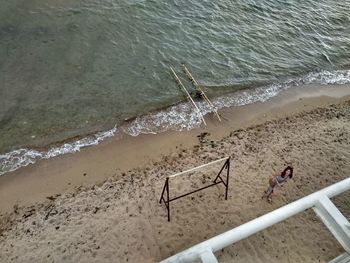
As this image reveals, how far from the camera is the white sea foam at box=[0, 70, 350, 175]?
1334 centimetres

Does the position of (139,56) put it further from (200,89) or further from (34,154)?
(34,154)

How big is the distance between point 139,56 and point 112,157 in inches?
274

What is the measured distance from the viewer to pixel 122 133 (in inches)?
575

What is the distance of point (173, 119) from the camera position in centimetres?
1547

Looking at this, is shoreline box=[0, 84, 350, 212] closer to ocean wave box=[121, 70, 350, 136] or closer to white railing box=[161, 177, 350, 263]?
ocean wave box=[121, 70, 350, 136]

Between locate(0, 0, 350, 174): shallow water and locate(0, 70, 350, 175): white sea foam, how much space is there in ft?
0.26

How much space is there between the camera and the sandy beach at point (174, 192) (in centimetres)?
1048

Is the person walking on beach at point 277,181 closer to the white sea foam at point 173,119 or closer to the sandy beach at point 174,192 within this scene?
the sandy beach at point 174,192

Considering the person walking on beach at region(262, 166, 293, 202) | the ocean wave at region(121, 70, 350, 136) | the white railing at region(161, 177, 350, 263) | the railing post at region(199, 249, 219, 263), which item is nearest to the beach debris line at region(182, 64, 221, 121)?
the ocean wave at region(121, 70, 350, 136)

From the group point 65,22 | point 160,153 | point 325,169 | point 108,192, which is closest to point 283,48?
point 325,169

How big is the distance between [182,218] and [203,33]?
12583mm

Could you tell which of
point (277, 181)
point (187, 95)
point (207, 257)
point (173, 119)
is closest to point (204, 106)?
point (187, 95)

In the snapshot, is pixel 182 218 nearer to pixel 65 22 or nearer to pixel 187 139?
pixel 187 139

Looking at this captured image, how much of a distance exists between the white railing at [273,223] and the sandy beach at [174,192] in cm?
185
